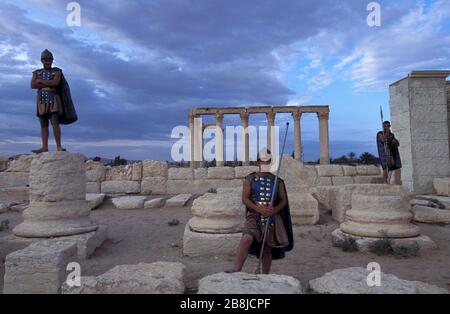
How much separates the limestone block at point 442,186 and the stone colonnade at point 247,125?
1424 cm

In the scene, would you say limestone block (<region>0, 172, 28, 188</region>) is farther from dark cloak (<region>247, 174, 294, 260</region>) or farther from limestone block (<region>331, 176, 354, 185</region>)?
dark cloak (<region>247, 174, 294, 260</region>)

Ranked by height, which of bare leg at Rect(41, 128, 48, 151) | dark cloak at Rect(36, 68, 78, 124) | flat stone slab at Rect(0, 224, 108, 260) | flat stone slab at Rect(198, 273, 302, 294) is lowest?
flat stone slab at Rect(0, 224, 108, 260)

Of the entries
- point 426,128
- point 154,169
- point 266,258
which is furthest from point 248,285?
point 154,169

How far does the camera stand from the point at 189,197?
1130 centimetres

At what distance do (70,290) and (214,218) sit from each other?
3.27 metres

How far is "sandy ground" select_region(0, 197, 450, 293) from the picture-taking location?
485cm

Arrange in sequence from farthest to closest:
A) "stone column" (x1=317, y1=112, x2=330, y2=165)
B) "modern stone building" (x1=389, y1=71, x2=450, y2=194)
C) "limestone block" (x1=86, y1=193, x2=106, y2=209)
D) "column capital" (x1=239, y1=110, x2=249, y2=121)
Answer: "stone column" (x1=317, y1=112, x2=330, y2=165) → "column capital" (x1=239, y1=110, x2=249, y2=121) → "modern stone building" (x1=389, y1=71, x2=450, y2=194) → "limestone block" (x1=86, y1=193, x2=106, y2=209)

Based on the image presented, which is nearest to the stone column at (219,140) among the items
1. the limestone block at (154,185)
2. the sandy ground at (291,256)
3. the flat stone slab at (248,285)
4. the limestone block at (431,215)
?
the limestone block at (154,185)

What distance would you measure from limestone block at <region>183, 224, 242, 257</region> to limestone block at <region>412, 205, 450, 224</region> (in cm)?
449

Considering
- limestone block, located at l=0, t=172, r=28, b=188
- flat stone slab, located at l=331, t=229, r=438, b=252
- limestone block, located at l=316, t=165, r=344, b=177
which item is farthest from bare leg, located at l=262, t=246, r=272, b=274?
limestone block, located at l=0, t=172, r=28, b=188

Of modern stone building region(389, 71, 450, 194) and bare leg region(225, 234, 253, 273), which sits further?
modern stone building region(389, 71, 450, 194)

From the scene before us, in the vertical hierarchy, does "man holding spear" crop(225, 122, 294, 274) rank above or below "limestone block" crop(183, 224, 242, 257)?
above

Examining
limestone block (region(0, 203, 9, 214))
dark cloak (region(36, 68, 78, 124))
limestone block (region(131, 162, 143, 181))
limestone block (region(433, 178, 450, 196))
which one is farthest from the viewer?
limestone block (region(131, 162, 143, 181))
